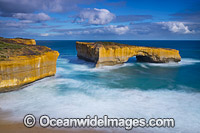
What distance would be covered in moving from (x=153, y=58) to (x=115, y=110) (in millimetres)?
18236

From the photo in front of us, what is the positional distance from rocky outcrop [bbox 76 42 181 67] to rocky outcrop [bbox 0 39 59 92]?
8.52 metres

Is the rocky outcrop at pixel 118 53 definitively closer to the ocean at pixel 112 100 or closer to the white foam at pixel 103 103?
the ocean at pixel 112 100

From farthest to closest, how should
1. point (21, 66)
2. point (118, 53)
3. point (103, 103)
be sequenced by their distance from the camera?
1. point (118, 53)
2. point (21, 66)
3. point (103, 103)

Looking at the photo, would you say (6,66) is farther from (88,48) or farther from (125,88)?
(88,48)

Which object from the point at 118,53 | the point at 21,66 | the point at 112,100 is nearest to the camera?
the point at 112,100

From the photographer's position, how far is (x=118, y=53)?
2298cm

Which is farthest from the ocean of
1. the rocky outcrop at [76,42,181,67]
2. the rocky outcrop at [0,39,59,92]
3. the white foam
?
the rocky outcrop at [76,42,181,67]

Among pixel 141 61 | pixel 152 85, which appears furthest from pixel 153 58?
pixel 152 85

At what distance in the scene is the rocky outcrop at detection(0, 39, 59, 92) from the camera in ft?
35.5

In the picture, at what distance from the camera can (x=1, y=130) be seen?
23.0 feet

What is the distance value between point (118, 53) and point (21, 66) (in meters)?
14.4

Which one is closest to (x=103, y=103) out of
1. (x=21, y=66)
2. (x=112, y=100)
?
(x=112, y=100)

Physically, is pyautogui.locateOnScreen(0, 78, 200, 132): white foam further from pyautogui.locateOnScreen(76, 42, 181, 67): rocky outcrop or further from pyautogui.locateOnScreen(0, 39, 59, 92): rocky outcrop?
pyautogui.locateOnScreen(76, 42, 181, 67): rocky outcrop

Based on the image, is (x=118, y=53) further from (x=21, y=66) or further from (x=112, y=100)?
(x=21, y=66)
